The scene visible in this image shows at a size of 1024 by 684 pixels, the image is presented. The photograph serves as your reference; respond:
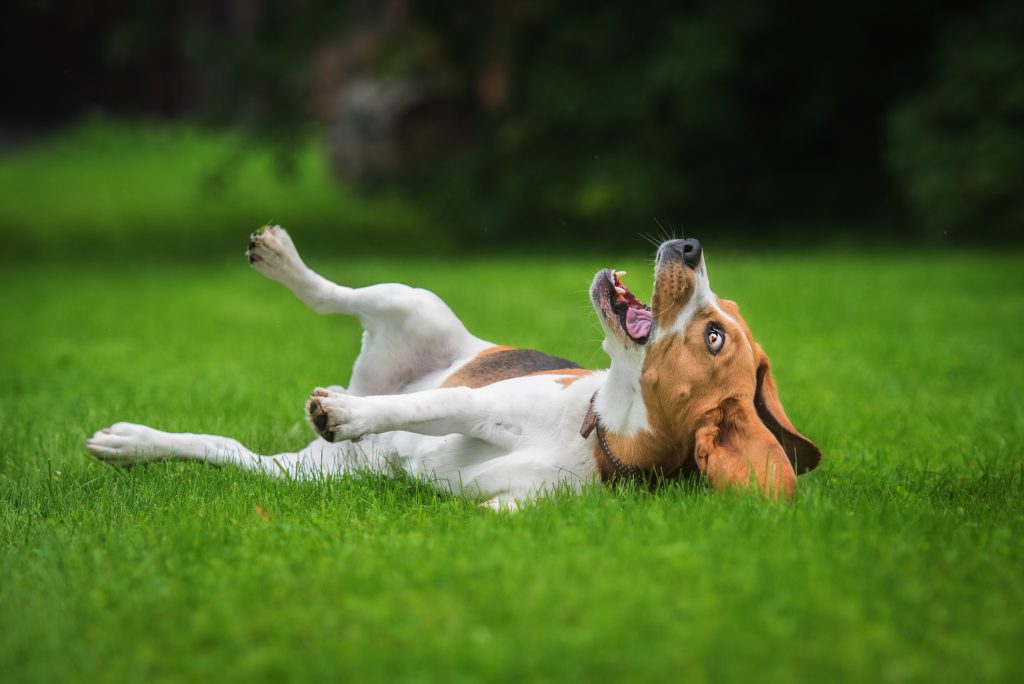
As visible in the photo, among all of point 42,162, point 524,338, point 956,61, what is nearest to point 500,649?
point 524,338

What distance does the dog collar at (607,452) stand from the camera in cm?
452

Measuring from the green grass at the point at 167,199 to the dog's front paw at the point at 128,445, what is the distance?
523 inches

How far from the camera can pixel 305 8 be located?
1827cm

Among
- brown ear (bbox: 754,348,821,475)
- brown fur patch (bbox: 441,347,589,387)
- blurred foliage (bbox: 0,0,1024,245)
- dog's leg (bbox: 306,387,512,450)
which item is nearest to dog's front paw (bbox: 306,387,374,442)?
dog's leg (bbox: 306,387,512,450)

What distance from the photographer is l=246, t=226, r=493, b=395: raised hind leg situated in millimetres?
5441

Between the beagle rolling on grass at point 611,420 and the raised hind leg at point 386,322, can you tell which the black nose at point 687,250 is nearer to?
the beagle rolling on grass at point 611,420

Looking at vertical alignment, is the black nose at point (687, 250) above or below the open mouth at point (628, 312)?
above

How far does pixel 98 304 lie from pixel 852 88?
12.9m

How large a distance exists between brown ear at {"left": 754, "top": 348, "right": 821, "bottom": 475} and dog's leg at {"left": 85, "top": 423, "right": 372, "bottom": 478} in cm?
166

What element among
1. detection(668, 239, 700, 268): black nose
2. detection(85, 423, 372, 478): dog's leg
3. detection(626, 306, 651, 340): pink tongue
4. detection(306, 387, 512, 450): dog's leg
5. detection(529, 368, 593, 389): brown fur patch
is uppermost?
detection(668, 239, 700, 268): black nose

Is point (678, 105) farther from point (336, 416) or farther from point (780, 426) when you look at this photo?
point (336, 416)

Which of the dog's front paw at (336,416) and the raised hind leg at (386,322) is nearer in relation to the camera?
the dog's front paw at (336,416)

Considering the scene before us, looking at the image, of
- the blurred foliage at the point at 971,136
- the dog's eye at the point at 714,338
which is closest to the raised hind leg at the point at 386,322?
the dog's eye at the point at 714,338

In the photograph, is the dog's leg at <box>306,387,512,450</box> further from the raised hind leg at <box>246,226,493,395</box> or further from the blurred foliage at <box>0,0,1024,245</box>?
the blurred foliage at <box>0,0,1024,245</box>
